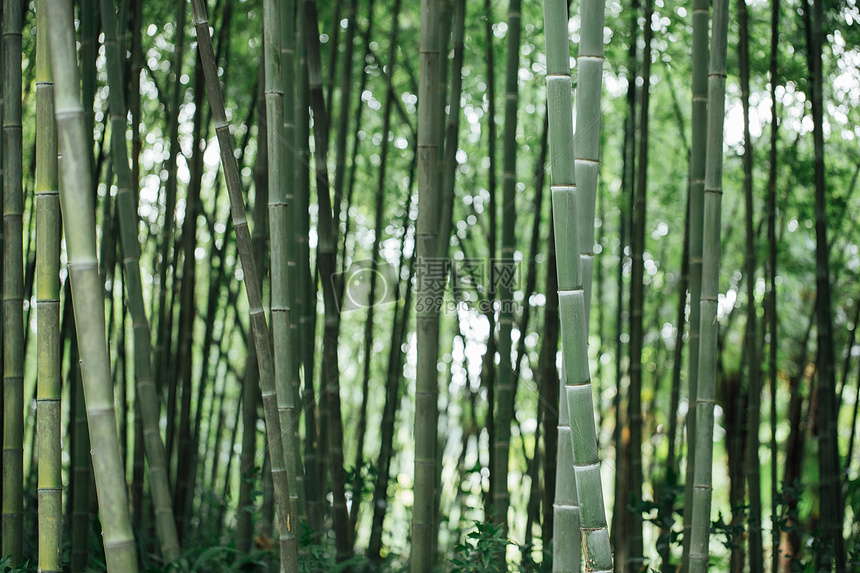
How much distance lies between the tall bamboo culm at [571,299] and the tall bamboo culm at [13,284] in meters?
1.07

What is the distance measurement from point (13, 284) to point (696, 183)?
1521 mm

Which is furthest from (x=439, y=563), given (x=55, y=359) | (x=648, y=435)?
(x=648, y=435)

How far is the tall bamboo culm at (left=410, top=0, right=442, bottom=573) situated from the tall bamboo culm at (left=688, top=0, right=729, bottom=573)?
0.57 meters

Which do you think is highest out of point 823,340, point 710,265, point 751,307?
point 710,265

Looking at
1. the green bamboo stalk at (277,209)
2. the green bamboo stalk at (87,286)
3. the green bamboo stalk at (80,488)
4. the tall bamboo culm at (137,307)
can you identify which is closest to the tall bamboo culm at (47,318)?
the green bamboo stalk at (87,286)

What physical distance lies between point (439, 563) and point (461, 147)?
228 cm

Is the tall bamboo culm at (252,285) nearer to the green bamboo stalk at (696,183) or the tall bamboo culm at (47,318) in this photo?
the tall bamboo culm at (47,318)

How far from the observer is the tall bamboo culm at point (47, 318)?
3.74 feet

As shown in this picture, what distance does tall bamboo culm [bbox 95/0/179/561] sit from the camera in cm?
167

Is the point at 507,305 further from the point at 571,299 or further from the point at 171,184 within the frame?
the point at 171,184

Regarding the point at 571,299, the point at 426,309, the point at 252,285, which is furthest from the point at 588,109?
the point at 252,285

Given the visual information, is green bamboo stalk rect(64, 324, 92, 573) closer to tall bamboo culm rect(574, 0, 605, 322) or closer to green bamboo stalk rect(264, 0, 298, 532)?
green bamboo stalk rect(264, 0, 298, 532)

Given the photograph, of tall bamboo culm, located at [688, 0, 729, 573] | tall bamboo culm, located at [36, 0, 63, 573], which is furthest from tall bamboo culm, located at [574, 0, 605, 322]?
tall bamboo culm, located at [36, 0, 63, 573]

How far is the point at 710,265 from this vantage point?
1.42 m
